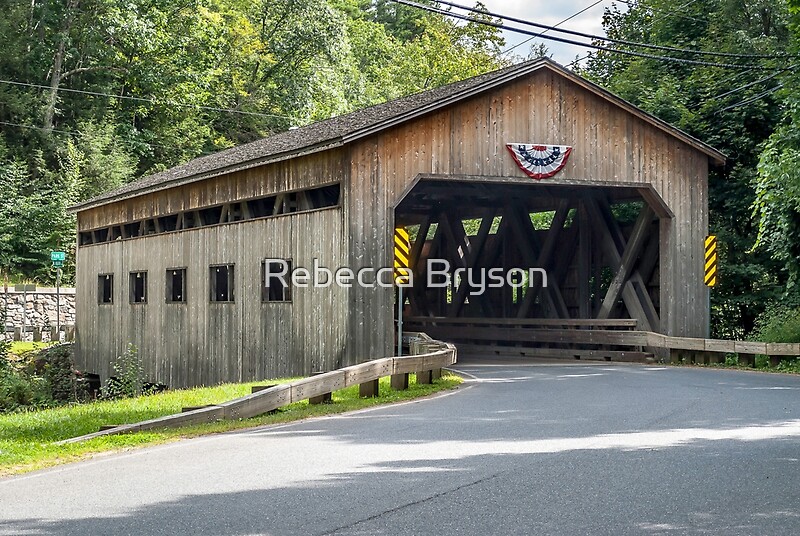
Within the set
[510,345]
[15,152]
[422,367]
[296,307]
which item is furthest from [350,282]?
[15,152]

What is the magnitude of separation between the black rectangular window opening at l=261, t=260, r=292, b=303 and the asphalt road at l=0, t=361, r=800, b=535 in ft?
28.4

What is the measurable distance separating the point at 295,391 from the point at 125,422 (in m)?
2.13

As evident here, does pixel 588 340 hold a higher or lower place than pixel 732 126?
lower

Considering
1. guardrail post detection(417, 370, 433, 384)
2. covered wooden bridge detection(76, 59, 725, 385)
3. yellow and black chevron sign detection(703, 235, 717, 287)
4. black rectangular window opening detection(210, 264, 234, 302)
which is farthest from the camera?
black rectangular window opening detection(210, 264, 234, 302)

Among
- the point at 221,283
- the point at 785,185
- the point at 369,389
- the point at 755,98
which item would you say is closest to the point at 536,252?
the point at 755,98

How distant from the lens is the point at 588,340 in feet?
75.5

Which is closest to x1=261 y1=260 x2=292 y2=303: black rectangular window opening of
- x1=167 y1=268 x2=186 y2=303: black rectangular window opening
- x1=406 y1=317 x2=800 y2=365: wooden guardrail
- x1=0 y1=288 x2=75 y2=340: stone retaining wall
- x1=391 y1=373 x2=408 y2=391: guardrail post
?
x1=167 y1=268 x2=186 y2=303: black rectangular window opening

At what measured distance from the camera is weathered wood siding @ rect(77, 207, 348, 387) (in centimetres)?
1933

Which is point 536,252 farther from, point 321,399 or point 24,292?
point 24,292

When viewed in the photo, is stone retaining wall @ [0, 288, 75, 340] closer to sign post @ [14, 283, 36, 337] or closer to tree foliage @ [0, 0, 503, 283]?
sign post @ [14, 283, 36, 337]

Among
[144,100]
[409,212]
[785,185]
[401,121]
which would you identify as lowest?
[785,185]

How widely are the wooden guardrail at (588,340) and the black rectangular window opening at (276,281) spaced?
22.0 ft

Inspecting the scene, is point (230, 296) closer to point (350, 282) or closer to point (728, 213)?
point (350, 282)

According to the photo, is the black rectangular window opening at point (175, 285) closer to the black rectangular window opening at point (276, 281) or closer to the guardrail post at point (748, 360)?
the black rectangular window opening at point (276, 281)
